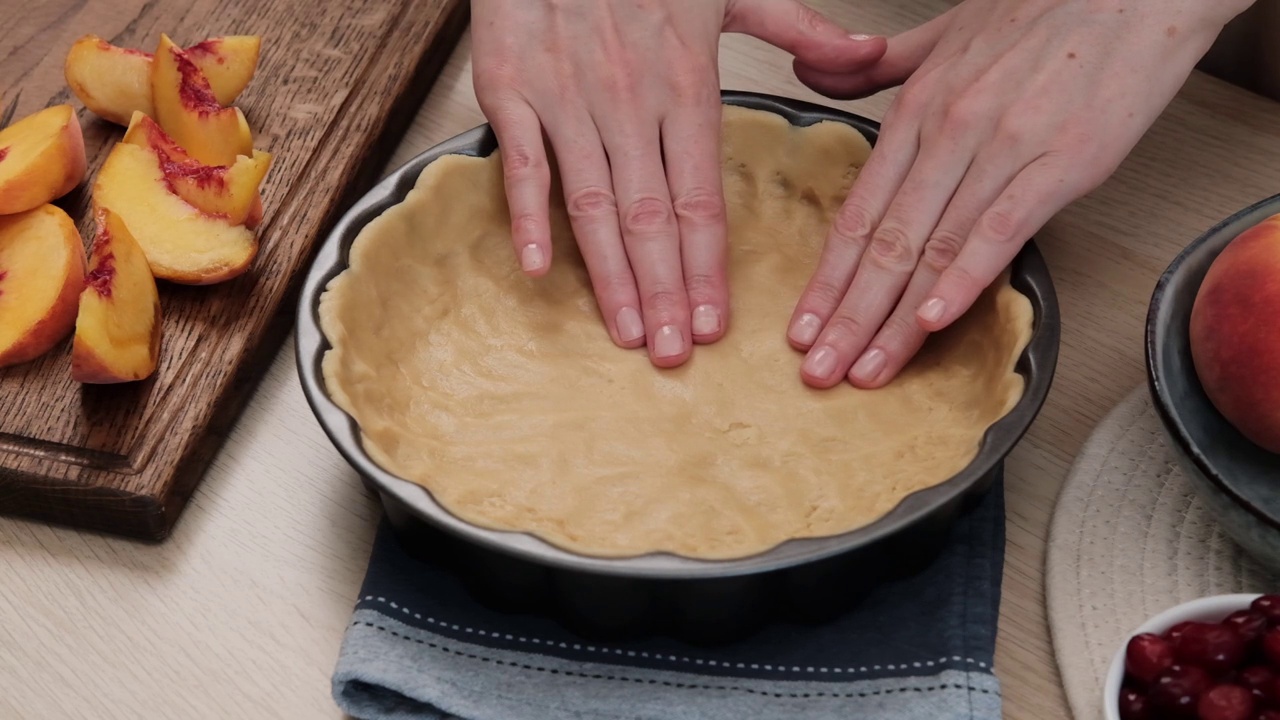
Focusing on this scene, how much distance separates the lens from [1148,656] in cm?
81

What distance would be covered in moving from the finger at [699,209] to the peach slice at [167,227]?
0.42 m

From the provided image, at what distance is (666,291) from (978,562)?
38cm

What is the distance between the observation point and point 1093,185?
108 centimetres

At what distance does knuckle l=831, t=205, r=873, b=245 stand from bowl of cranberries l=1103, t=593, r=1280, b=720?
0.45 m

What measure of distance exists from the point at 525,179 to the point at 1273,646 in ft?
2.39

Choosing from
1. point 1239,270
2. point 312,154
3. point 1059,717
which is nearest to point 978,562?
point 1059,717

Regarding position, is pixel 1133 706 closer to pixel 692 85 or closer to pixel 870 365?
pixel 870 365

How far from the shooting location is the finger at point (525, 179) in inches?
44.8

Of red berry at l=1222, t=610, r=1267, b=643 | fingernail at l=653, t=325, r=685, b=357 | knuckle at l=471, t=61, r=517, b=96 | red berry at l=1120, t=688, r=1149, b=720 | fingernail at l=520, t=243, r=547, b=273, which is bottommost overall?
fingernail at l=653, t=325, r=685, b=357

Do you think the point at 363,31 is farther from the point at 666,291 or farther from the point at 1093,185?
the point at 1093,185

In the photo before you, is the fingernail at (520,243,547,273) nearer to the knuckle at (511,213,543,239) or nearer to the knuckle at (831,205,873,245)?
the knuckle at (511,213,543,239)

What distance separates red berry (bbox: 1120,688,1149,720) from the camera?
2.65ft

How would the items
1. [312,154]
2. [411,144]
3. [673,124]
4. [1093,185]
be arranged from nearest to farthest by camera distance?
[1093,185] < [673,124] < [312,154] < [411,144]

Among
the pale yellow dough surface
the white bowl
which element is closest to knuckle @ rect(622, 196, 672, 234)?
the pale yellow dough surface
